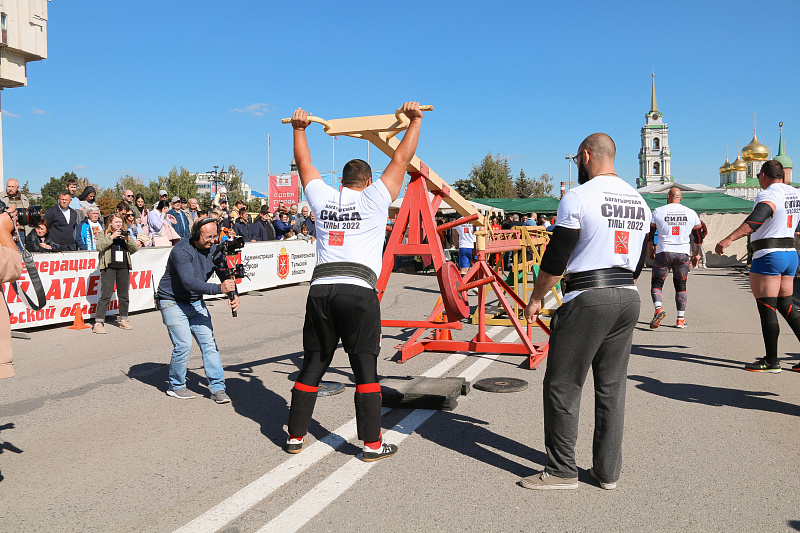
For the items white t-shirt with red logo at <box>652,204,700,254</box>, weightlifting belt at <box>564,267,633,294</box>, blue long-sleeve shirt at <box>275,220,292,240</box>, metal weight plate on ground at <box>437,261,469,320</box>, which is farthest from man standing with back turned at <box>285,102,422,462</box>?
blue long-sleeve shirt at <box>275,220,292,240</box>

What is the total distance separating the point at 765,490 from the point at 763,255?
12.4ft

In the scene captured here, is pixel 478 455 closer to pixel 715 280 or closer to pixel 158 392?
pixel 158 392

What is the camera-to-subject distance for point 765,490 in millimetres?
3674

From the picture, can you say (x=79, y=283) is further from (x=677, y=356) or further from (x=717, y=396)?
(x=717, y=396)

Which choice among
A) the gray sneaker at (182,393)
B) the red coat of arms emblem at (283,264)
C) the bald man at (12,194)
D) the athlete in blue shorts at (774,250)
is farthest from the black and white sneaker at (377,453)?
the red coat of arms emblem at (283,264)

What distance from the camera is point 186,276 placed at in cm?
567

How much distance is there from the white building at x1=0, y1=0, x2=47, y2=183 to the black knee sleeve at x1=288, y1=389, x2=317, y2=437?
2136 cm

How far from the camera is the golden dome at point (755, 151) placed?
9844cm

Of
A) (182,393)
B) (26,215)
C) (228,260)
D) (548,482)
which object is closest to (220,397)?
(182,393)

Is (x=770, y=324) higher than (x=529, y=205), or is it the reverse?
(x=529, y=205)

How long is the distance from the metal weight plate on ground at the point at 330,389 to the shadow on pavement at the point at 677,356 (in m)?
3.84

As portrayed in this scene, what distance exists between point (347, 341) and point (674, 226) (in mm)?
7323

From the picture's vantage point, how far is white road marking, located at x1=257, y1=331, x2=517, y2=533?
129 inches

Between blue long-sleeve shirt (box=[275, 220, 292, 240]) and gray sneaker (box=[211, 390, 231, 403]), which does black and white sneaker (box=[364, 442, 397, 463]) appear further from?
blue long-sleeve shirt (box=[275, 220, 292, 240])
